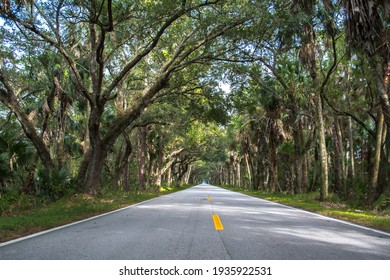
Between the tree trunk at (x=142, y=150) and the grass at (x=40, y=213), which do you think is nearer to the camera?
the grass at (x=40, y=213)

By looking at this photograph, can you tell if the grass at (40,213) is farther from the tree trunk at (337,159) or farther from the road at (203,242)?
the tree trunk at (337,159)

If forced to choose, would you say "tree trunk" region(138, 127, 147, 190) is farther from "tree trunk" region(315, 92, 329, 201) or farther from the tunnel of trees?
"tree trunk" region(315, 92, 329, 201)

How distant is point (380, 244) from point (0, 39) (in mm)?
15352

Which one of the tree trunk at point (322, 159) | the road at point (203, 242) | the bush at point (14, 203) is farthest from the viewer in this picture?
the tree trunk at point (322, 159)

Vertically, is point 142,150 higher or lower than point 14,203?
higher

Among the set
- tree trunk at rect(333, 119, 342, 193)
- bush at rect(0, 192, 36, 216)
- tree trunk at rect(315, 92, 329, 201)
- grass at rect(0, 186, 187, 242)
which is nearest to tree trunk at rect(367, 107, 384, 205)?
tree trunk at rect(315, 92, 329, 201)

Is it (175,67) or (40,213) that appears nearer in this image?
(40,213)

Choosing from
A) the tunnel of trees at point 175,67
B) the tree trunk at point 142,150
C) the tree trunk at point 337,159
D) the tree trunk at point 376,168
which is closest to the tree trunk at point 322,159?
the tunnel of trees at point 175,67

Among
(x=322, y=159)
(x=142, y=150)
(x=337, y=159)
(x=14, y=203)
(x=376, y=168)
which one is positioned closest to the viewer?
(x=14, y=203)

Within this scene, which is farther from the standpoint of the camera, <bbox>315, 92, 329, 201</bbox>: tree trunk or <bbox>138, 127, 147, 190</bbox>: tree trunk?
<bbox>138, 127, 147, 190</bbox>: tree trunk

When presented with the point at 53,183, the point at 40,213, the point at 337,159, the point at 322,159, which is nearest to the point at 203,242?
the point at 40,213

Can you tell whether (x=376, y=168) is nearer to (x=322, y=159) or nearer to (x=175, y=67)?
(x=322, y=159)

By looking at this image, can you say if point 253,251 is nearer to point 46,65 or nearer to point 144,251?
point 144,251

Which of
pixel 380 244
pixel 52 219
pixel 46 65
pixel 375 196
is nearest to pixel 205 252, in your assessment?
pixel 380 244
